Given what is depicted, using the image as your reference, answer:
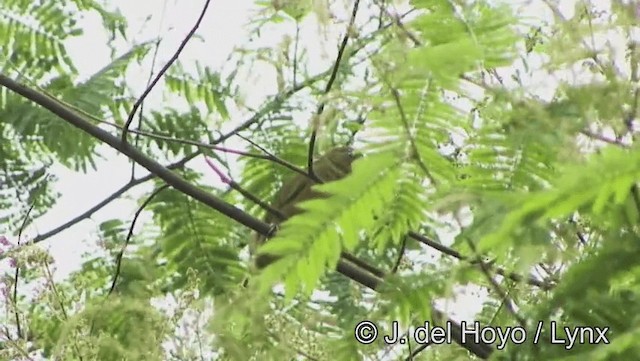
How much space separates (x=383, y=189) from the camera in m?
0.38

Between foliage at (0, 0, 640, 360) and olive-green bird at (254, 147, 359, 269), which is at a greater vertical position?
olive-green bird at (254, 147, 359, 269)

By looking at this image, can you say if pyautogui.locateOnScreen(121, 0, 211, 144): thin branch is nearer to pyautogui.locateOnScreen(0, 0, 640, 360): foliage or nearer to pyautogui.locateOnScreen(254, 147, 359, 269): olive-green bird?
pyautogui.locateOnScreen(0, 0, 640, 360): foliage

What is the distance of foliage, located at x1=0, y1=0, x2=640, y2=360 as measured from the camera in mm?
352

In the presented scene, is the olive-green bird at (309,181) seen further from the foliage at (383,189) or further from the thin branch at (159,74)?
the thin branch at (159,74)

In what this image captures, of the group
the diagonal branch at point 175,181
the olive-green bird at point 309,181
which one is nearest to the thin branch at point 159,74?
the diagonal branch at point 175,181

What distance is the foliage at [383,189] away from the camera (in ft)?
1.16

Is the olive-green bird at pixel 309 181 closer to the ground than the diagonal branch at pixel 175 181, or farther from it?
farther from it

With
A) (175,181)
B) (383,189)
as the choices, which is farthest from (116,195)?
(383,189)

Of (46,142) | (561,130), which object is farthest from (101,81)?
(561,130)

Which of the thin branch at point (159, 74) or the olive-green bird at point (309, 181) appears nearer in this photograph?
the thin branch at point (159, 74)

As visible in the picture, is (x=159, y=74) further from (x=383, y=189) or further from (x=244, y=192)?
(x=383, y=189)

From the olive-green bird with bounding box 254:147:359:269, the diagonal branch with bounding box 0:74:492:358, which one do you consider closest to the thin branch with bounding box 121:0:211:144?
the diagonal branch with bounding box 0:74:492:358

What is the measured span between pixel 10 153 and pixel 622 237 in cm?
84

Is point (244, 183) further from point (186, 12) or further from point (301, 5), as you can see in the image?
point (301, 5)
